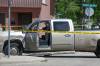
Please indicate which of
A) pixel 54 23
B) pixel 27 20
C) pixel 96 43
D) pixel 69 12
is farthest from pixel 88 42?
pixel 69 12

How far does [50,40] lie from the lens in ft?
71.6

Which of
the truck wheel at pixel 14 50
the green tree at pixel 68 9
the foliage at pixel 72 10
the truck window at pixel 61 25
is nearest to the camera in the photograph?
the truck wheel at pixel 14 50

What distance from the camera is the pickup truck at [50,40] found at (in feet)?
71.7

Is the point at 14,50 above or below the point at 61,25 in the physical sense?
below

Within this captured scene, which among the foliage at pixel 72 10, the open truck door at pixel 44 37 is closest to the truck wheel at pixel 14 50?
the open truck door at pixel 44 37

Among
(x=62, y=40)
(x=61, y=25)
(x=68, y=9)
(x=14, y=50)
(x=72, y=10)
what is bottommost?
(x=14, y=50)

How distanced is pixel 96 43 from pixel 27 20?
17621 mm

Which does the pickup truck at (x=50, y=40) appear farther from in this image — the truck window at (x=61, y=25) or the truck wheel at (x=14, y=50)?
the truck window at (x=61, y=25)

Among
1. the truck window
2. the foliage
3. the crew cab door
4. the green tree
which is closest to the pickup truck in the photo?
the crew cab door

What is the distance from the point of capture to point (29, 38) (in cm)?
2191

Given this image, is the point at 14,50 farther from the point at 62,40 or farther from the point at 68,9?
the point at 68,9

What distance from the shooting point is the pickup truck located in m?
21.8

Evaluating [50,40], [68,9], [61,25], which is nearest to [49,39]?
[50,40]

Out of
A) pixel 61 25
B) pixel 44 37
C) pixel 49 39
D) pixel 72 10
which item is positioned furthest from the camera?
pixel 72 10
